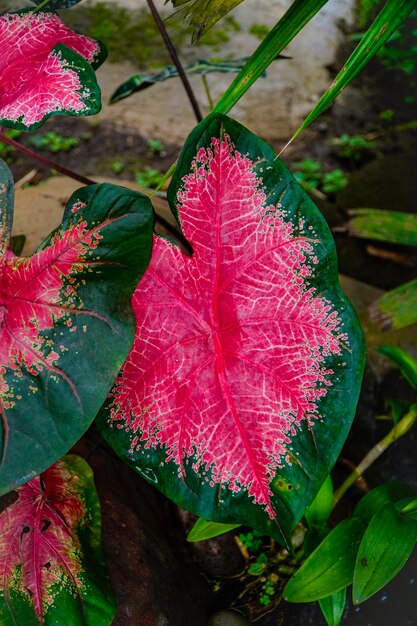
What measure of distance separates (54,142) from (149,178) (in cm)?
44

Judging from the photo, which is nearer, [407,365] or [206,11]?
[206,11]

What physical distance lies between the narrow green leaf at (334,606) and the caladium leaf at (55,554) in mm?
409

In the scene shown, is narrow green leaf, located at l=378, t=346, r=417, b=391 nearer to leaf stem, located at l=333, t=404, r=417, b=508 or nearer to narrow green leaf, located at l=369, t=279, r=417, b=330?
leaf stem, located at l=333, t=404, r=417, b=508

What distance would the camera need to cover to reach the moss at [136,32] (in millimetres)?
2479

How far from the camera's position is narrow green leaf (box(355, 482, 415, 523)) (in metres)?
1.16

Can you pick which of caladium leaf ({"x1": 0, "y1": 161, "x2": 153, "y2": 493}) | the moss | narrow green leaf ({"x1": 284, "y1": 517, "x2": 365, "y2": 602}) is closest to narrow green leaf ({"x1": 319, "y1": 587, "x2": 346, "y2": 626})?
narrow green leaf ({"x1": 284, "y1": 517, "x2": 365, "y2": 602})

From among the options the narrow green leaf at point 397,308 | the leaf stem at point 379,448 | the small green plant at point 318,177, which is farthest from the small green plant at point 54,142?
the leaf stem at point 379,448

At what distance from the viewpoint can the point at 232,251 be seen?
895 mm

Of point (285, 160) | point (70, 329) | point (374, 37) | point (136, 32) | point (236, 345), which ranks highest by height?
point (136, 32)

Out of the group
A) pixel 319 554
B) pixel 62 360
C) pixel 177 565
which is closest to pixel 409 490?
pixel 319 554

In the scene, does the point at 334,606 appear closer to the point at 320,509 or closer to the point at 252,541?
the point at 320,509

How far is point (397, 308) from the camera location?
1.53 m

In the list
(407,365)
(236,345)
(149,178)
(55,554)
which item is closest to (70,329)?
(236,345)

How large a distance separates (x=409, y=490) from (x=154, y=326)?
2.26ft
